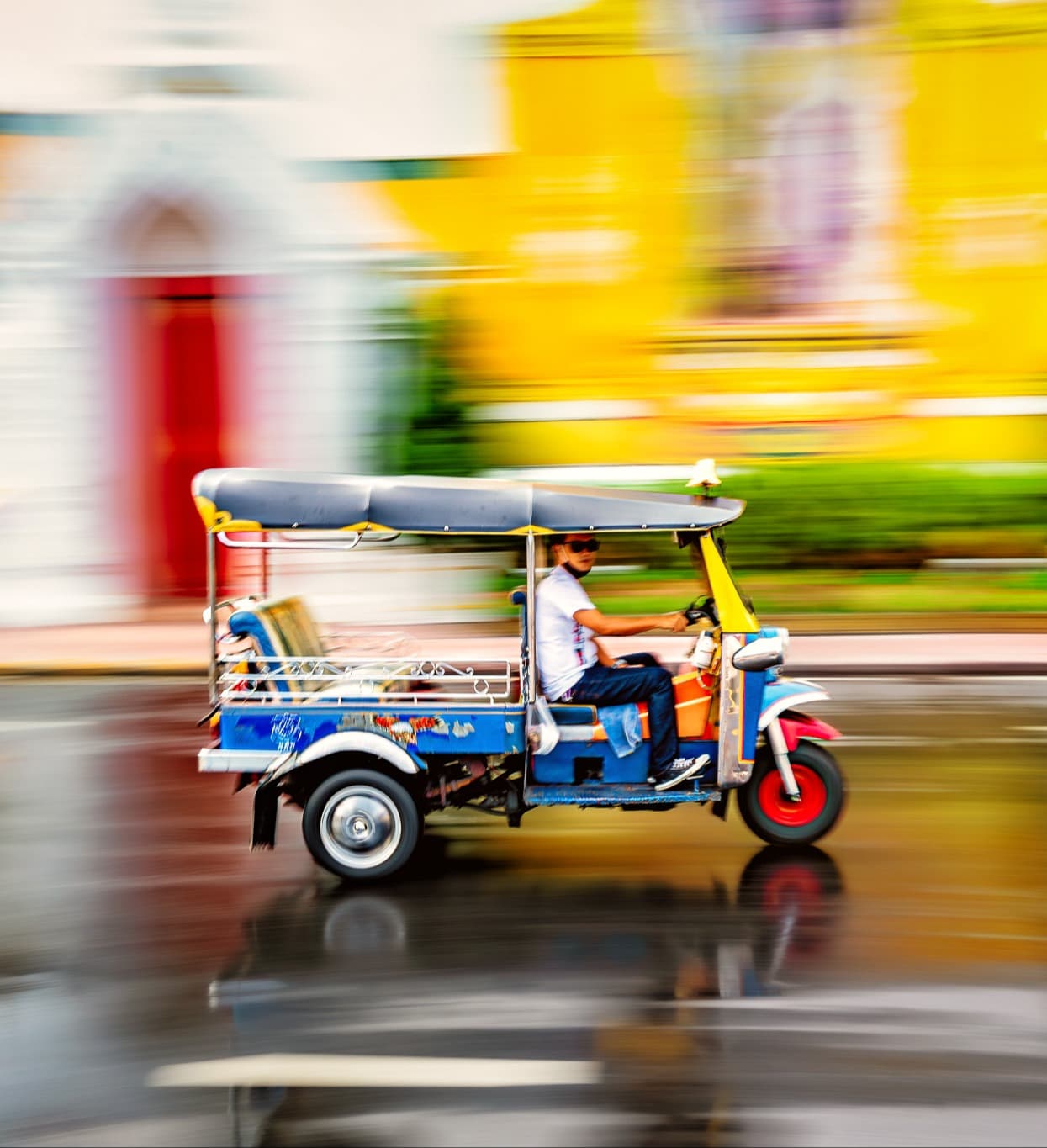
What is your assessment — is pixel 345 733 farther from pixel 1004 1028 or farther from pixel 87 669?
pixel 87 669

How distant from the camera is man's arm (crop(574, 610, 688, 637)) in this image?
21.6ft

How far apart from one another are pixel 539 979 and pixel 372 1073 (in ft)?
3.03

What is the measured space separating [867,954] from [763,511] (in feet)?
35.1

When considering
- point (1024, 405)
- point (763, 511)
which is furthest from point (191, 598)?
point (1024, 405)

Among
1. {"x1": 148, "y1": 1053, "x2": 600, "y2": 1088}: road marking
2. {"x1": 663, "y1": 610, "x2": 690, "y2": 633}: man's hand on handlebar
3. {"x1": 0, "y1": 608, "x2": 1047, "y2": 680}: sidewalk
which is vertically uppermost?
{"x1": 663, "y1": 610, "x2": 690, "y2": 633}: man's hand on handlebar

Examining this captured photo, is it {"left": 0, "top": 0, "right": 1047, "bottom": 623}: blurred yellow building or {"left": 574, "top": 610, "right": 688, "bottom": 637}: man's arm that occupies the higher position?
{"left": 0, "top": 0, "right": 1047, "bottom": 623}: blurred yellow building

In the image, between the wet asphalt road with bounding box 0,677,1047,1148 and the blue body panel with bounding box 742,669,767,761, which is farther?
the blue body panel with bounding box 742,669,767,761

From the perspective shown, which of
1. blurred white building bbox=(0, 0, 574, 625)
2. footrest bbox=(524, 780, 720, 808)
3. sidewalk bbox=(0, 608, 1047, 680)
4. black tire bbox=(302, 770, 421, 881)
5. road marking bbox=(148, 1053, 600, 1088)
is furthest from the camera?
blurred white building bbox=(0, 0, 574, 625)

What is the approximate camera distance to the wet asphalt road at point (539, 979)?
167 inches

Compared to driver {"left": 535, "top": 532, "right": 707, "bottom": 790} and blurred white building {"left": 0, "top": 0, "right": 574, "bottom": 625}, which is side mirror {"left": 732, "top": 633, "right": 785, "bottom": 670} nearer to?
driver {"left": 535, "top": 532, "right": 707, "bottom": 790}

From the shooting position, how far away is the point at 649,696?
6.68m

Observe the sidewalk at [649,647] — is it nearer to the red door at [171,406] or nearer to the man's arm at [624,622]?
the red door at [171,406]

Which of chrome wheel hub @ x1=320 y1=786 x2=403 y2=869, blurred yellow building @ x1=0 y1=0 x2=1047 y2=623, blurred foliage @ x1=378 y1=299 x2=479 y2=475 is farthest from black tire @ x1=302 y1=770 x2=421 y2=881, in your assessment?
blurred yellow building @ x1=0 y1=0 x2=1047 y2=623

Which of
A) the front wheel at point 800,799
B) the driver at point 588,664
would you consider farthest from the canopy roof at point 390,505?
the front wheel at point 800,799
